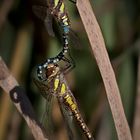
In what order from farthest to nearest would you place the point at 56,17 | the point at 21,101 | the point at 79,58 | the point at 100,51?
1. the point at 79,58
2. the point at 56,17
3. the point at 21,101
4. the point at 100,51

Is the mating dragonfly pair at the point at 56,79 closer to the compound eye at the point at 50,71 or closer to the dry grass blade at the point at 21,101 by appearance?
the compound eye at the point at 50,71

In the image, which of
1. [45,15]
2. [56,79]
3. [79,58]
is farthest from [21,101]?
[79,58]

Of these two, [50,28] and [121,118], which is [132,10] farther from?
[121,118]

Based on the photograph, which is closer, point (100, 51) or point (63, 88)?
point (100, 51)

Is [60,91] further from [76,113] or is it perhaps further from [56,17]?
[56,17]

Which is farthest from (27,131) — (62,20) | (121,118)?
(121,118)
